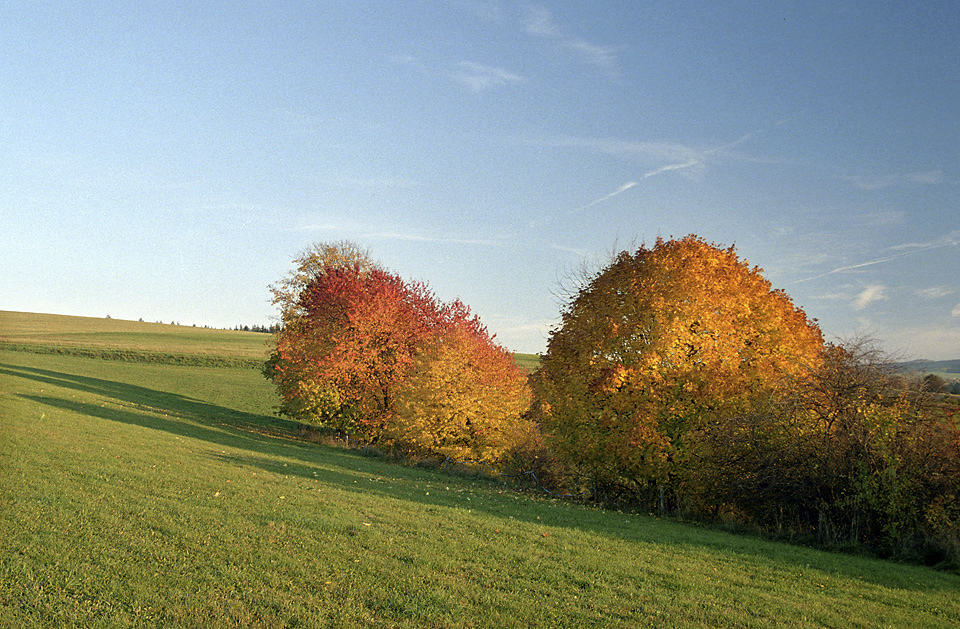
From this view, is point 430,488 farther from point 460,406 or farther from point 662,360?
point 662,360

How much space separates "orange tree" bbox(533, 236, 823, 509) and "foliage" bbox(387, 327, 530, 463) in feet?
15.6

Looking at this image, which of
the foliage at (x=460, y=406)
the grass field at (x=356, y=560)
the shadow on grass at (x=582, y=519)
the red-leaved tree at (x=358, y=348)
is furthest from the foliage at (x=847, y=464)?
the red-leaved tree at (x=358, y=348)

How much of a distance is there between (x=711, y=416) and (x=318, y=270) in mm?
39584

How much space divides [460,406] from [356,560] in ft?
61.8

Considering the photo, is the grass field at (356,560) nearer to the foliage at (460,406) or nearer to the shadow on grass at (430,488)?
the shadow on grass at (430,488)

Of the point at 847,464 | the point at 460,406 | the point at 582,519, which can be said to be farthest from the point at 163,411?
the point at 847,464

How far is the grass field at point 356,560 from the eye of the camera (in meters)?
8.22

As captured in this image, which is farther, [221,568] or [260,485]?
[260,485]

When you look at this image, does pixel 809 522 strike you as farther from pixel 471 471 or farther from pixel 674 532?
pixel 471 471

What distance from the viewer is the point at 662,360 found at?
22.2m

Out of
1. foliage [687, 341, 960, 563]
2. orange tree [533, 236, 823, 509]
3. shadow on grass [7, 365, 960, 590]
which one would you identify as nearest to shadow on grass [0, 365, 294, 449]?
shadow on grass [7, 365, 960, 590]

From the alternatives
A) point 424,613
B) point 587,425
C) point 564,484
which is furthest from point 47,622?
point 564,484

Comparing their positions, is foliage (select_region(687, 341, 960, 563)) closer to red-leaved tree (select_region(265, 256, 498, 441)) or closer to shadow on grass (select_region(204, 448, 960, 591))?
shadow on grass (select_region(204, 448, 960, 591))

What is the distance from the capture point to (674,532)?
16516 mm
